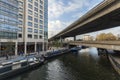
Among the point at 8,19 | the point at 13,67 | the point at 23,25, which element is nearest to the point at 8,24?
the point at 8,19

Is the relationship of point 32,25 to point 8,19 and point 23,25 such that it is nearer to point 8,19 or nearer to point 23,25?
point 23,25

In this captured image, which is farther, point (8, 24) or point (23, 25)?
point (23, 25)

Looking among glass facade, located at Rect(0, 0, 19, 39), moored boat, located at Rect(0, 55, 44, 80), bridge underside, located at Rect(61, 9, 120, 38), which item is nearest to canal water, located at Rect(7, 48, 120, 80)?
moored boat, located at Rect(0, 55, 44, 80)

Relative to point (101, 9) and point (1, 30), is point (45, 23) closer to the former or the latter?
point (1, 30)

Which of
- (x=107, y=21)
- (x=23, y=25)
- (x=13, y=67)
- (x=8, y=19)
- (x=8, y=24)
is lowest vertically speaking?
(x=13, y=67)

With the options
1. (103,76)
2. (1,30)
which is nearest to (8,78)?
(103,76)

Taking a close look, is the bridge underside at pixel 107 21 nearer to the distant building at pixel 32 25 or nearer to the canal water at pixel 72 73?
the canal water at pixel 72 73

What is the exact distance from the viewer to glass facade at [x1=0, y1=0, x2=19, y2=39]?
49.6 metres

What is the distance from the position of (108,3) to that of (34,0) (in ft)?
168

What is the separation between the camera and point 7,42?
171ft

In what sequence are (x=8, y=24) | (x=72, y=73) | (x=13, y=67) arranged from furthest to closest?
(x=8, y=24) < (x=72, y=73) < (x=13, y=67)

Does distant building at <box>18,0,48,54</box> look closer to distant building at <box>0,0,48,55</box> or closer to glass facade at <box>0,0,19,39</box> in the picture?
distant building at <box>0,0,48,55</box>

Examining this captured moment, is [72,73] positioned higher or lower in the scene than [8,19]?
lower

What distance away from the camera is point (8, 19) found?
52.8 m
